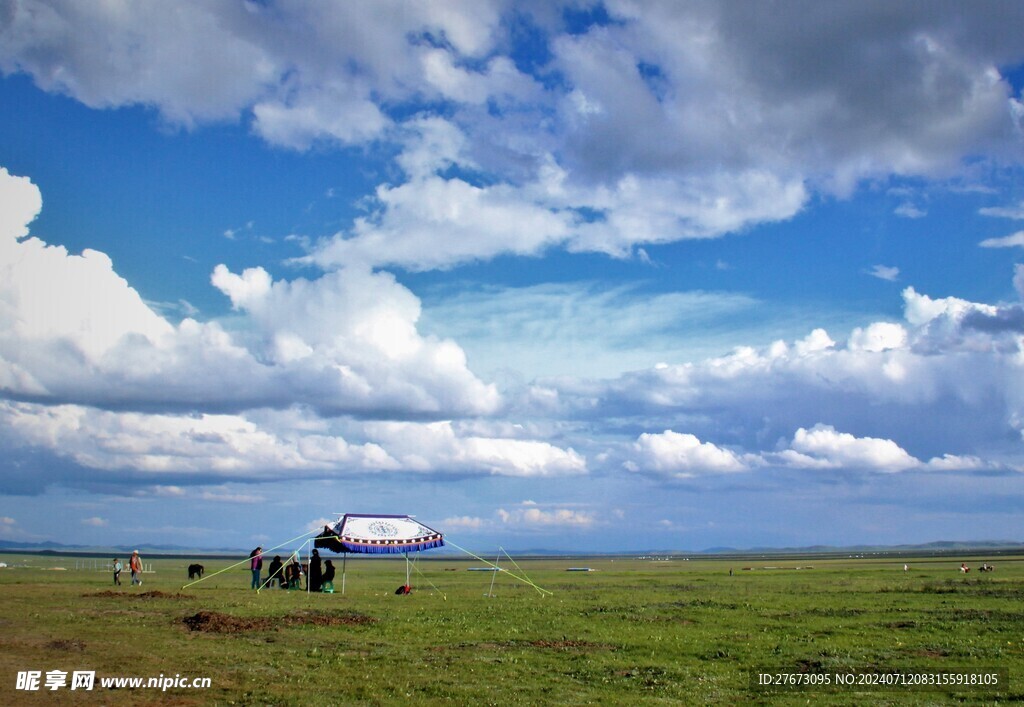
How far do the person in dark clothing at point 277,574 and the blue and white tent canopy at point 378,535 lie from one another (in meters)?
2.96

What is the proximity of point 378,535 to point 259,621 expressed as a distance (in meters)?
A: 18.5

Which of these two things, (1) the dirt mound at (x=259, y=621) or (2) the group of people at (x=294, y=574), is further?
(2) the group of people at (x=294, y=574)

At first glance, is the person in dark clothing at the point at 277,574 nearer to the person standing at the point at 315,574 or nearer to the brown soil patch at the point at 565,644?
the person standing at the point at 315,574

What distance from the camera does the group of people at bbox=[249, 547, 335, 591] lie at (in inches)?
1743

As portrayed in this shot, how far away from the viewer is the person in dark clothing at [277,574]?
46.4 m

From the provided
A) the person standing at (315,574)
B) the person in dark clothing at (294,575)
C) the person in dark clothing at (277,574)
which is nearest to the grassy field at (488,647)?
the person standing at (315,574)

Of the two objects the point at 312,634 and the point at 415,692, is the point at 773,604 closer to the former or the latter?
the point at 312,634

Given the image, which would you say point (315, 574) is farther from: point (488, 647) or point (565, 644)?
point (565, 644)

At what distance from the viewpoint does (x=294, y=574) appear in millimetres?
46469

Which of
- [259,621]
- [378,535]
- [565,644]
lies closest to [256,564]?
[378,535]

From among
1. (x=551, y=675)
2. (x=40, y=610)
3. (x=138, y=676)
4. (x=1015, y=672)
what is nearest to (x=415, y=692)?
(x=551, y=675)

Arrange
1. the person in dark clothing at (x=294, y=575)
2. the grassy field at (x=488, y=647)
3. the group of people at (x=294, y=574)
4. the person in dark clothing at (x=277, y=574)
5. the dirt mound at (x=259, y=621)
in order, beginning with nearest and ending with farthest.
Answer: the grassy field at (x=488, y=647)
the dirt mound at (x=259, y=621)
the group of people at (x=294, y=574)
the person in dark clothing at (x=294, y=575)
the person in dark clothing at (x=277, y=574)

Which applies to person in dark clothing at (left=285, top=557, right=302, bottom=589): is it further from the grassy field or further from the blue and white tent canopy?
the grassy field

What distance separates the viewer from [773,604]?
1459 inches
